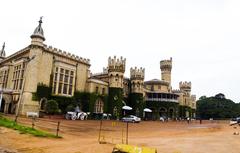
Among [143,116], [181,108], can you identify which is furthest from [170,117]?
[181,108]

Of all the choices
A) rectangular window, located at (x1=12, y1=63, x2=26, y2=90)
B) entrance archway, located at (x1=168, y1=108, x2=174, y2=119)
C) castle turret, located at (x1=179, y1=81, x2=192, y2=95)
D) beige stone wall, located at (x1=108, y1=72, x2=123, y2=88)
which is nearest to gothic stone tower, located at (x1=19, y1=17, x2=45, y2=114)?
rectangular window, located at (x1=12, y1=63, x2=26, y2=90)

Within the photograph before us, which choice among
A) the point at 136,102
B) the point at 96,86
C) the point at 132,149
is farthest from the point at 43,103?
the point at 132,149

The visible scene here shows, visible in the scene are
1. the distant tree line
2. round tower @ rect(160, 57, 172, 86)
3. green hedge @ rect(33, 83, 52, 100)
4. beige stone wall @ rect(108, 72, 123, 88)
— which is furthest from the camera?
the distant tree line

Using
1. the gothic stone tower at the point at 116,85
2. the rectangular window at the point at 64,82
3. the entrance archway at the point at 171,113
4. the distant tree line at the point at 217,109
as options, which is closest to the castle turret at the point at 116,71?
the gothic stone tower at the point at 116,85

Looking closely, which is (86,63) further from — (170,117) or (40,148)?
(40,148)

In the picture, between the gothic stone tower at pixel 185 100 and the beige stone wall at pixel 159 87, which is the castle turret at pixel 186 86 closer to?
the gothic stone tower at pixel 185 100

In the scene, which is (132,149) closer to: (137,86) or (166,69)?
(137,86)

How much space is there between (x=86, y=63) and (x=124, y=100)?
15.5m

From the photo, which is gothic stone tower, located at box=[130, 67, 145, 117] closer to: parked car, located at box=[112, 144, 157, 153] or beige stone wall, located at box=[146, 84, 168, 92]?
beige stone wall, located at box=[146, 84, 168, 92]

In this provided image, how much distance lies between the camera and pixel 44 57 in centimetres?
4328

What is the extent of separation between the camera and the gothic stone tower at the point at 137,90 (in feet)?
203

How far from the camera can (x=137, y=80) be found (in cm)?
6303

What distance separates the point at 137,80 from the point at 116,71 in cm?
911

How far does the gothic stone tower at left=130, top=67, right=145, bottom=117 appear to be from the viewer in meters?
61.8
